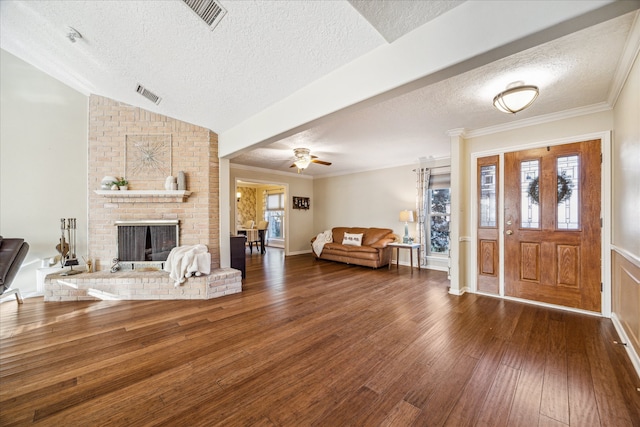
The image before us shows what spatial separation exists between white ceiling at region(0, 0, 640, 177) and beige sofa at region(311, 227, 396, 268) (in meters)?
2.74

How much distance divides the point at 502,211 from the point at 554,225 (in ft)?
1.89

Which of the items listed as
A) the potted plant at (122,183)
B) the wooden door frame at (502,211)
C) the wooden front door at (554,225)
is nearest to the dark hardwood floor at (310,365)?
the wooden front door at (554,225)

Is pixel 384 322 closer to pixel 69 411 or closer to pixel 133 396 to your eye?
pixel 133 396

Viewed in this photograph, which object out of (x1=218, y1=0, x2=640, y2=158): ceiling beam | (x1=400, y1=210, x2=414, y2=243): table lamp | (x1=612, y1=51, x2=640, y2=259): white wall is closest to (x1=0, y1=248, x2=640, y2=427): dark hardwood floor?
(x1=612, y1=51, x2=640, y2=259): white wall

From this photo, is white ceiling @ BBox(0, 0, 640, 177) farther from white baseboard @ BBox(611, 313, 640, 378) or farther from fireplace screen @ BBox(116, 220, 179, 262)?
white baseboard @ BBox(611, 313, 640, 378)

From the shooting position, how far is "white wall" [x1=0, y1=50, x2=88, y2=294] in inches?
138

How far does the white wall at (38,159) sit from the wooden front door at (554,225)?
6524 millimetres

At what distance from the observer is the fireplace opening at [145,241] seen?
152 inches

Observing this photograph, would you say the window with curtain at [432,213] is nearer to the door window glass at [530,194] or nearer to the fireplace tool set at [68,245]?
the door window glass at [530,194]

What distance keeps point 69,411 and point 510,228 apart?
4765 millimetres

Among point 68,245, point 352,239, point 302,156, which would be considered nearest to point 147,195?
point 68,245

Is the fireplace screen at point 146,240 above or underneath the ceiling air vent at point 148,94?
underneath

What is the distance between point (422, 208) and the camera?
5617 millimetres

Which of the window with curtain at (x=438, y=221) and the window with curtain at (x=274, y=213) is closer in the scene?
the window with curtain at (x=438, y=221)
